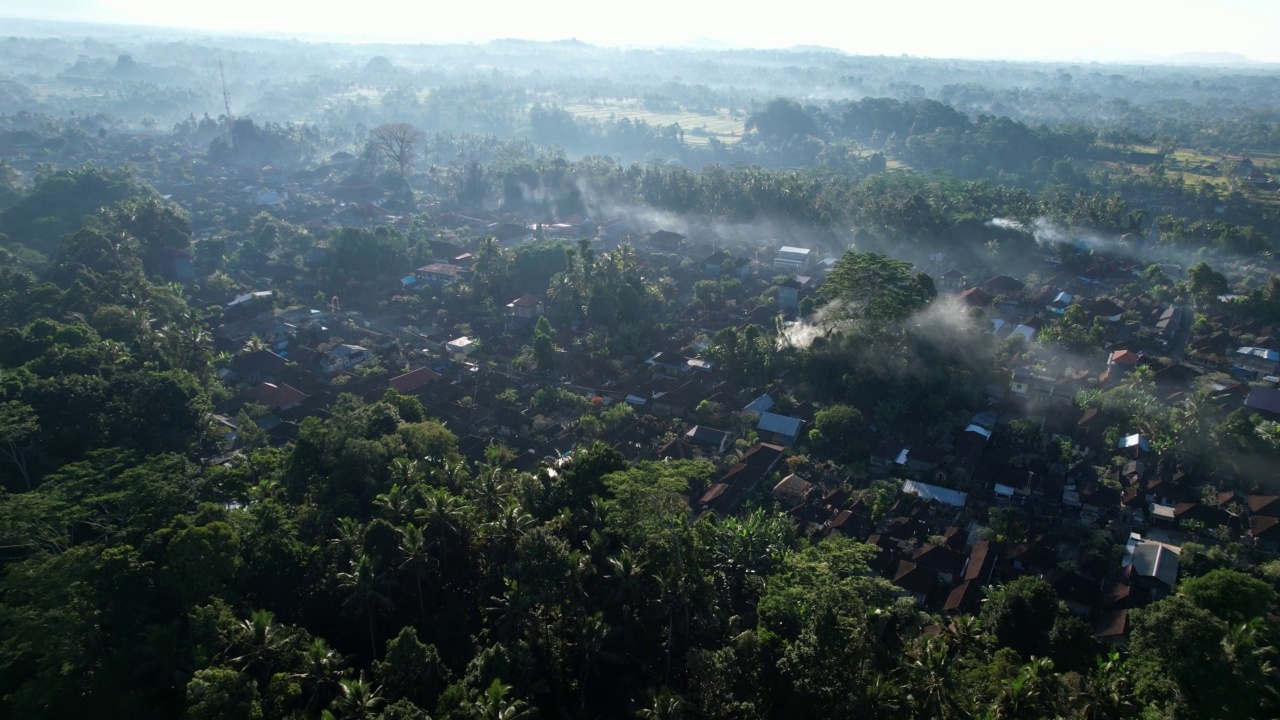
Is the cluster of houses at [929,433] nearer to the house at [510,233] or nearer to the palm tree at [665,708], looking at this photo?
the palm tree at [665,708]

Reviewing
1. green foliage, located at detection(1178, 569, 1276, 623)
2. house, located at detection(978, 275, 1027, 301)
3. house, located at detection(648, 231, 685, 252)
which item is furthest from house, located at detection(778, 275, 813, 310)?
green foliage, located at detection(1178, 569, 1276, 623)

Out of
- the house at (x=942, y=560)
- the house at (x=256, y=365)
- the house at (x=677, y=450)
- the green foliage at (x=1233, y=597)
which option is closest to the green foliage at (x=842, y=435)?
the house at (x=677, y=450)

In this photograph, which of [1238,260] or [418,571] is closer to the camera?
[418,571]

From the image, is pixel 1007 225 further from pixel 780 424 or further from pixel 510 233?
pixel 510 233

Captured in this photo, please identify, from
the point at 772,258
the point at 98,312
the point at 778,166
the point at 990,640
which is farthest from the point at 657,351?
the point at 778,166

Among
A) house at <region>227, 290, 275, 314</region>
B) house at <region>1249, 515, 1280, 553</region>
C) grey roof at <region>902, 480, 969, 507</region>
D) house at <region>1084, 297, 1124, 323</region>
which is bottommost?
grey roof at <region>902, 480, 969, 507</region>

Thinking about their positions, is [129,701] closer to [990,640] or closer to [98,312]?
[990,640]

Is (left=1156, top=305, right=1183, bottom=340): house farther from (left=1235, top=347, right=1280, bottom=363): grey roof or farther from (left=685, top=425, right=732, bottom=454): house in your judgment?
(left=685, top=425, right=732, bottom=454): house
